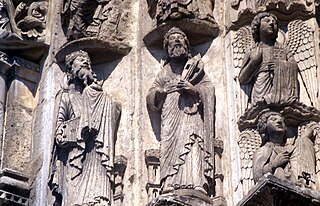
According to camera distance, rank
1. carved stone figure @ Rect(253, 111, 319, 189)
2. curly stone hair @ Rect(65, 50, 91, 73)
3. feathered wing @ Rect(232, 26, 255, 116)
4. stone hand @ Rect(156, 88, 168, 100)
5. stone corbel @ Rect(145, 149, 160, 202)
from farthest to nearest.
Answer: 1. curly stone hair @ Rect(65, 50, 91, 73)
2. stone hand @ Rect(156, 88, 168, 100)
3. feathered wing @ Rect(232, 26, 255, 116)
4. stone corbel @ Rect(145, 149, 160, 202)
5. carved stone figure @ Rect(253, 111, 319, 189)

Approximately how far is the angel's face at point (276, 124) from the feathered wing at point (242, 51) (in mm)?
608

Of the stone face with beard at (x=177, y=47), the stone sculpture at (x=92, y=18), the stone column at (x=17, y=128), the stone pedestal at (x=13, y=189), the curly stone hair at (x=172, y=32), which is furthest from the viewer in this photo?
the stone sculpture at (x=92, y=18)

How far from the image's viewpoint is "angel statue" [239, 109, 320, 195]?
34.4 ft

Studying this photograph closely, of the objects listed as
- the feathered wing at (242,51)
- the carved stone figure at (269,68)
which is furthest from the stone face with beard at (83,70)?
the carved stone figure at (269,68)

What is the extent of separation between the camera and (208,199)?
10.8 metres

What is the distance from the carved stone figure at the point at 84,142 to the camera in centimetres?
1127

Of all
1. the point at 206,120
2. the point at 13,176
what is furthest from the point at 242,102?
the point at 13,176

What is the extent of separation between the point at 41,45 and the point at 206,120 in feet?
7.28

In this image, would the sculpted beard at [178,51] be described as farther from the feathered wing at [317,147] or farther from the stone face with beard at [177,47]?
the feathered wing at [317,147]

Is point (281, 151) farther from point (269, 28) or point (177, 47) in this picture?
point (177, 47)

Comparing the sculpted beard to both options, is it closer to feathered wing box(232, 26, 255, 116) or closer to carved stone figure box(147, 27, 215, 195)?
carved stone figure box(147, 27, 215, 195)

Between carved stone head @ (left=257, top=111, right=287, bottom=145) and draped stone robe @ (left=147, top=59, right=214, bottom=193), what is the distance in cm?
55

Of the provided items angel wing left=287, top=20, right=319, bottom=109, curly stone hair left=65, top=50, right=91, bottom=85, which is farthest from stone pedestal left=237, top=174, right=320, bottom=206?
curly stone hair left=65, top=50, right=91, bottom=85

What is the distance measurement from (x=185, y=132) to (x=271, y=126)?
803 millimetres
